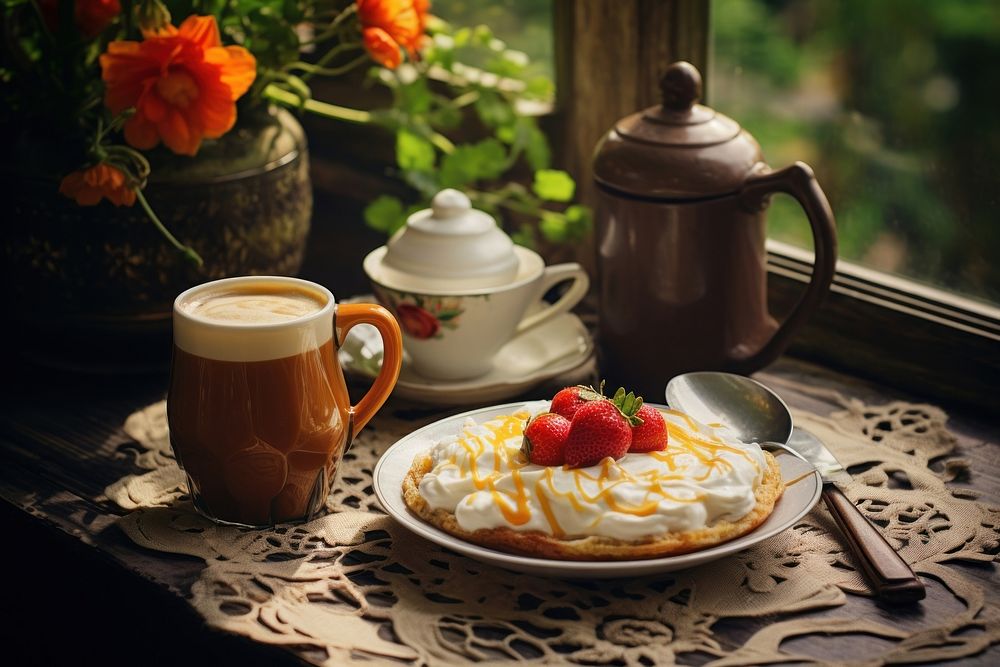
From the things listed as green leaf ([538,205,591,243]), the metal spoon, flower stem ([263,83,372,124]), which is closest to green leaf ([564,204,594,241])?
green leaf ([538,205,591,243])

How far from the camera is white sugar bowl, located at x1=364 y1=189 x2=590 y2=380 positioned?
131cm

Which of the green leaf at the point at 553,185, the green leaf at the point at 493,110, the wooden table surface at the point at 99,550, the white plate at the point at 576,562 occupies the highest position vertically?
the green leaf at the point at 493,110

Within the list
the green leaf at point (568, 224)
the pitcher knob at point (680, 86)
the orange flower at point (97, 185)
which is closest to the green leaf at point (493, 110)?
the green leaf at point (568, 224)

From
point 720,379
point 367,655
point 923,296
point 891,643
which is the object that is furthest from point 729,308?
point 367,655

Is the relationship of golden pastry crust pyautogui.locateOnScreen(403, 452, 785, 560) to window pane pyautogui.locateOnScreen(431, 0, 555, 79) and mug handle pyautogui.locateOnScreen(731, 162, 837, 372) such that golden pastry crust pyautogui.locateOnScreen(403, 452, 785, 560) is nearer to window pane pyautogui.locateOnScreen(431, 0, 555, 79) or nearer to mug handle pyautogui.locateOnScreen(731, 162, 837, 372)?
mug handle pyautogui.locateOnScreen(731, 162, 837, 372)

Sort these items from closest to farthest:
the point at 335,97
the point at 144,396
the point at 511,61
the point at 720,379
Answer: the point at 720,379
the point at 144,396
the point at 511,61
the point at 335,97

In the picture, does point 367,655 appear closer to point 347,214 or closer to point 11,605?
point 11,605

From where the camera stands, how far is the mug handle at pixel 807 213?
3.92 feet

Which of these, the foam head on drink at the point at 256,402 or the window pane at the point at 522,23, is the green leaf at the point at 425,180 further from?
the foam head on drink at the point at 256,402

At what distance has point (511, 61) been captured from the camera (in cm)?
162

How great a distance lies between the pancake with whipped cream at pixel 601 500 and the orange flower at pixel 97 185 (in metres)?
0.47

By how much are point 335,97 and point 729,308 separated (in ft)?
2.84

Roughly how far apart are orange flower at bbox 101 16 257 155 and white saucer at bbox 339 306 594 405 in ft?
1.15

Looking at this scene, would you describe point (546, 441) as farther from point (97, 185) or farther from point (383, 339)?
point (97, 185)
